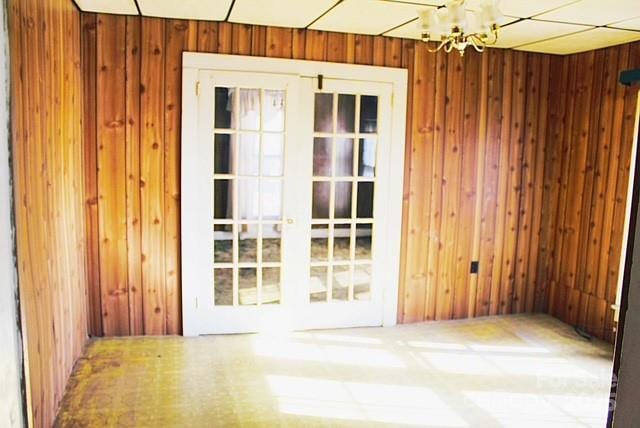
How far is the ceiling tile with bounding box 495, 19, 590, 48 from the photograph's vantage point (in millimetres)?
3760

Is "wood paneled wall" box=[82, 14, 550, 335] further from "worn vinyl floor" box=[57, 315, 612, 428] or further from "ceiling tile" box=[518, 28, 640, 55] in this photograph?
"worn vinyl floor" box=[57, 315, 612, 428]

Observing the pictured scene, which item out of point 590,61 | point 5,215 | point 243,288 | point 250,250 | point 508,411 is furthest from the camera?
point 250,250

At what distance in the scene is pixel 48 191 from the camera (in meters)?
2.88

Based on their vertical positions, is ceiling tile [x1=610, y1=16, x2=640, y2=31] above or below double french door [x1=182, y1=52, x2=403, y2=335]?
above

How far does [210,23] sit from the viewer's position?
13.3 ft

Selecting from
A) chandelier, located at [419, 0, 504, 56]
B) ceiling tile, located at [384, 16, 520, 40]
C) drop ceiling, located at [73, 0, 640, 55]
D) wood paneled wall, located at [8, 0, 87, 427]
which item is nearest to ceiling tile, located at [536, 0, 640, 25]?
drop ceiling, located at [73, 0, 640, 55]

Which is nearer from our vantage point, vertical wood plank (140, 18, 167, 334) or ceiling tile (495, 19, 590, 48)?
ceiling tile (495, 19, 590, 48)

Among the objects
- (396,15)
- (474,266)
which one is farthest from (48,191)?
(474,266)

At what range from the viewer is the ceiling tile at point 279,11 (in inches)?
134

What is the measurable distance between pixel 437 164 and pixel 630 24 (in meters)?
1.70

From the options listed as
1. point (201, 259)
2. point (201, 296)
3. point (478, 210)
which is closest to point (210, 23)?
point (201, 259)

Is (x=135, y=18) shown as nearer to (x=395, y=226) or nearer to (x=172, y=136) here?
(x=172, y=136)

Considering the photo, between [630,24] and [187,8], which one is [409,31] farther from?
[187,8]

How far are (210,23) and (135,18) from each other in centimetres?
53
